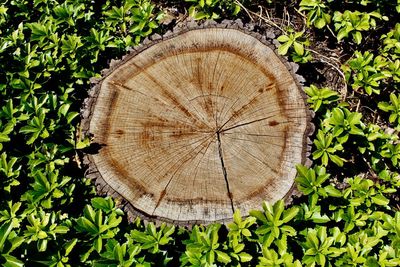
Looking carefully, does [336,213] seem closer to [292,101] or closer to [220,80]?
[292,101]

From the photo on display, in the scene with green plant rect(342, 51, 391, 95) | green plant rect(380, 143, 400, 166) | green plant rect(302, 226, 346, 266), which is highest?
green plant rect(342, 51, 391, 95)

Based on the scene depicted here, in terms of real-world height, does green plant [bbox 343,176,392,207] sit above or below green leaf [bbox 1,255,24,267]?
above

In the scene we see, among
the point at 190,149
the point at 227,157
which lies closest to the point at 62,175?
the point at 190,149

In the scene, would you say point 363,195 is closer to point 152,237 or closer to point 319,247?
point 319,247

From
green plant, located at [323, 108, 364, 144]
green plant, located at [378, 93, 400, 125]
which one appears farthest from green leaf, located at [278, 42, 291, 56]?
green plant, located at [378, 93, 400, 125]

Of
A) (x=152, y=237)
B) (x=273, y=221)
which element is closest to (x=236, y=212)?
(x=273, y=221)

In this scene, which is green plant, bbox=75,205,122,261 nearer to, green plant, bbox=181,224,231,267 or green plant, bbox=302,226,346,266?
green plant, bbox=181,224,231,267
